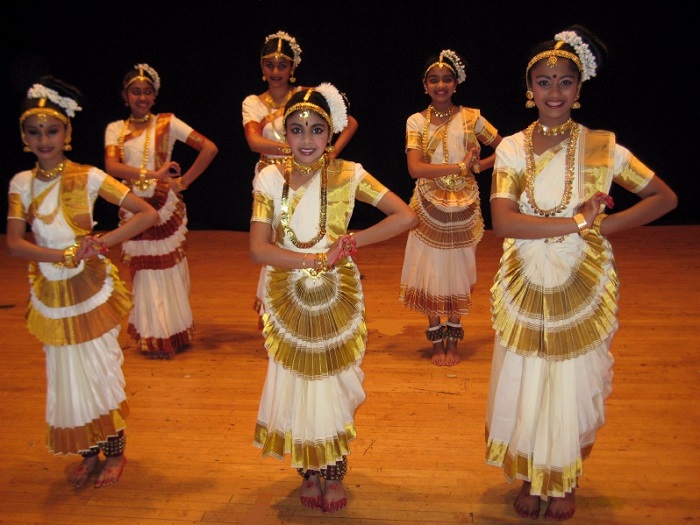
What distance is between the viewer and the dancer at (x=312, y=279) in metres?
2.57

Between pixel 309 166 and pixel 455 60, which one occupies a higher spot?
pixel 455 60

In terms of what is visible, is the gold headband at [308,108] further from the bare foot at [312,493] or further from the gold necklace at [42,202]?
the bare foot at [312,493]

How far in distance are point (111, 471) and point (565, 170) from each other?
223 cm

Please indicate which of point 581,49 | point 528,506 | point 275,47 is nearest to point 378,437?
point 528,506

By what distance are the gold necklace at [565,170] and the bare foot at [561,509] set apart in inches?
43.2

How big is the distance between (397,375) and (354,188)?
1.76 m

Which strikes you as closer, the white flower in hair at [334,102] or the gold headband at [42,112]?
the white flower in hair at [334,102]

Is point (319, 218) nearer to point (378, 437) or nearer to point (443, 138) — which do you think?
point (378, 437)

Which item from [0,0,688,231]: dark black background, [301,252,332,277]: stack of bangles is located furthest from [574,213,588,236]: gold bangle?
[0,0,688,231]: dark black background

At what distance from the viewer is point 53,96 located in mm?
2791

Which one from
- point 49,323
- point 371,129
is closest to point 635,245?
point 371,129

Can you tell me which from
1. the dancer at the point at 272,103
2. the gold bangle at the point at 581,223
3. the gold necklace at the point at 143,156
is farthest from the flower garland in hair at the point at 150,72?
the gold bangle at the point at 581,223

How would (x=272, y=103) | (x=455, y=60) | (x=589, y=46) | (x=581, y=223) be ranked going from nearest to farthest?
1. (x=581, y=223)
2. (x=589, y=46)
3. (x=455, y=60)
4. (x=272, y=103)

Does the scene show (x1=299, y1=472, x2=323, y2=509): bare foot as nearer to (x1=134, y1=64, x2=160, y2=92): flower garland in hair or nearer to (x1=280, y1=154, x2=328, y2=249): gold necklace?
(x1=280, y1=154, x2=328, y2=249): gold necklace
